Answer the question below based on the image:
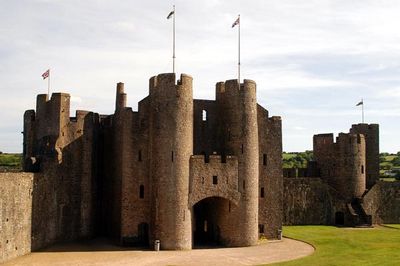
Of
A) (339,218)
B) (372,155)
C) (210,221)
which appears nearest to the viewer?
(210,221)

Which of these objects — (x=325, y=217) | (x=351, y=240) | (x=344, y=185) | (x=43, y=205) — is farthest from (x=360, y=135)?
(x=43, y=205)

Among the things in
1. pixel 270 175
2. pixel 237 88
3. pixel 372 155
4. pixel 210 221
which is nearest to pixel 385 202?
pixel 372 155

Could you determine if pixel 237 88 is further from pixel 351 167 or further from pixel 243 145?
pixel 351 167

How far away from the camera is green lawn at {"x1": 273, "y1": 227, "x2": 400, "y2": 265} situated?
37031 mm

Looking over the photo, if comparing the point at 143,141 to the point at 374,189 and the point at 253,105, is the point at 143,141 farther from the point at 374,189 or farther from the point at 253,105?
the point at 374,189

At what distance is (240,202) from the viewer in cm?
4553

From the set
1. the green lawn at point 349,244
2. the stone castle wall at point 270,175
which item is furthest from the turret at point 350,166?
the stone castle wall at point 270,175

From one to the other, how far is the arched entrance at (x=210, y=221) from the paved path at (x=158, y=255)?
3.31 metres

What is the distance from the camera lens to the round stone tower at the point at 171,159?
4297 centimetres

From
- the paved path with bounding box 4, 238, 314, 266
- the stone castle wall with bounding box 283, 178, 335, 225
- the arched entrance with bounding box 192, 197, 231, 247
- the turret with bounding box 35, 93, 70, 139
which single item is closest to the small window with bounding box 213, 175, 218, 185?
the arched entrance with bounding box 192, 197, 231, 247

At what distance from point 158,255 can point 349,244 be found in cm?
1798

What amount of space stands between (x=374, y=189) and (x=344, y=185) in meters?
4.10

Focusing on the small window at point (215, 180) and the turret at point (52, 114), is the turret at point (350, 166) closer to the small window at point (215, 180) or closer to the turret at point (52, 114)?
the small window at point (215, 180)

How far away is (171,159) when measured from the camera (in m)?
43.5
